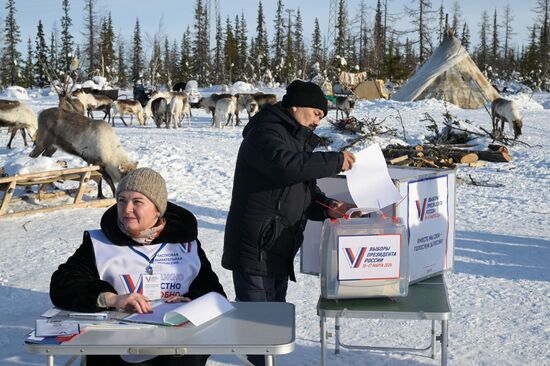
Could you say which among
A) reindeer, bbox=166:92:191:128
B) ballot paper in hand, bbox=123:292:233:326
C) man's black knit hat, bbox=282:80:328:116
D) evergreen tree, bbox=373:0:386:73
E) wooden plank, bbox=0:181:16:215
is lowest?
wooden plank, bbox=0:181:16:215

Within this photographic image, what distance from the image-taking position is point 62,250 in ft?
22.8

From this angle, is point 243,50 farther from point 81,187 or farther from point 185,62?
point 81,187

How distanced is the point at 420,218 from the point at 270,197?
0.79 m

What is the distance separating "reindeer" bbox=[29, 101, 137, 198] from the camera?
970cm

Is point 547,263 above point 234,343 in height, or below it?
below

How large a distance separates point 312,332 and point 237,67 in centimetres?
5571

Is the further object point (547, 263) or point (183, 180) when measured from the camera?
point (183, 180)

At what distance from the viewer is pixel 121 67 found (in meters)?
63.2

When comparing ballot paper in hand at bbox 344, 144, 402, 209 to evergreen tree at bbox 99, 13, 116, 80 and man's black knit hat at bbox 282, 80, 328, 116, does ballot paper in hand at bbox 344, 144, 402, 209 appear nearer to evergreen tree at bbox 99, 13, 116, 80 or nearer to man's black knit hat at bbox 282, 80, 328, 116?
man's black knit hat at bbox 282, 80, 328, 116

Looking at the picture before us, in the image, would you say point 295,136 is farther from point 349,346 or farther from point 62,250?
point 62,250

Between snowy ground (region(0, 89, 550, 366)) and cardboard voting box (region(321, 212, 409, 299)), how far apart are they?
1371mm

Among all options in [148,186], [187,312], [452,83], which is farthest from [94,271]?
[452,83]

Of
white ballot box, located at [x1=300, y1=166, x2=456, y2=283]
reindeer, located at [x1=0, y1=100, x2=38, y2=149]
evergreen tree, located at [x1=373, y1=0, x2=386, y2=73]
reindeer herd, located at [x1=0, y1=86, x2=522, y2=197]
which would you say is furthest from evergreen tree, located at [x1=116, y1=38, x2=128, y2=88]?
white ballot box, located at [x1=300, y1=166, x2=456, y2=283]

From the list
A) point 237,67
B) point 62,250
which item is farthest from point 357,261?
point 237,67
